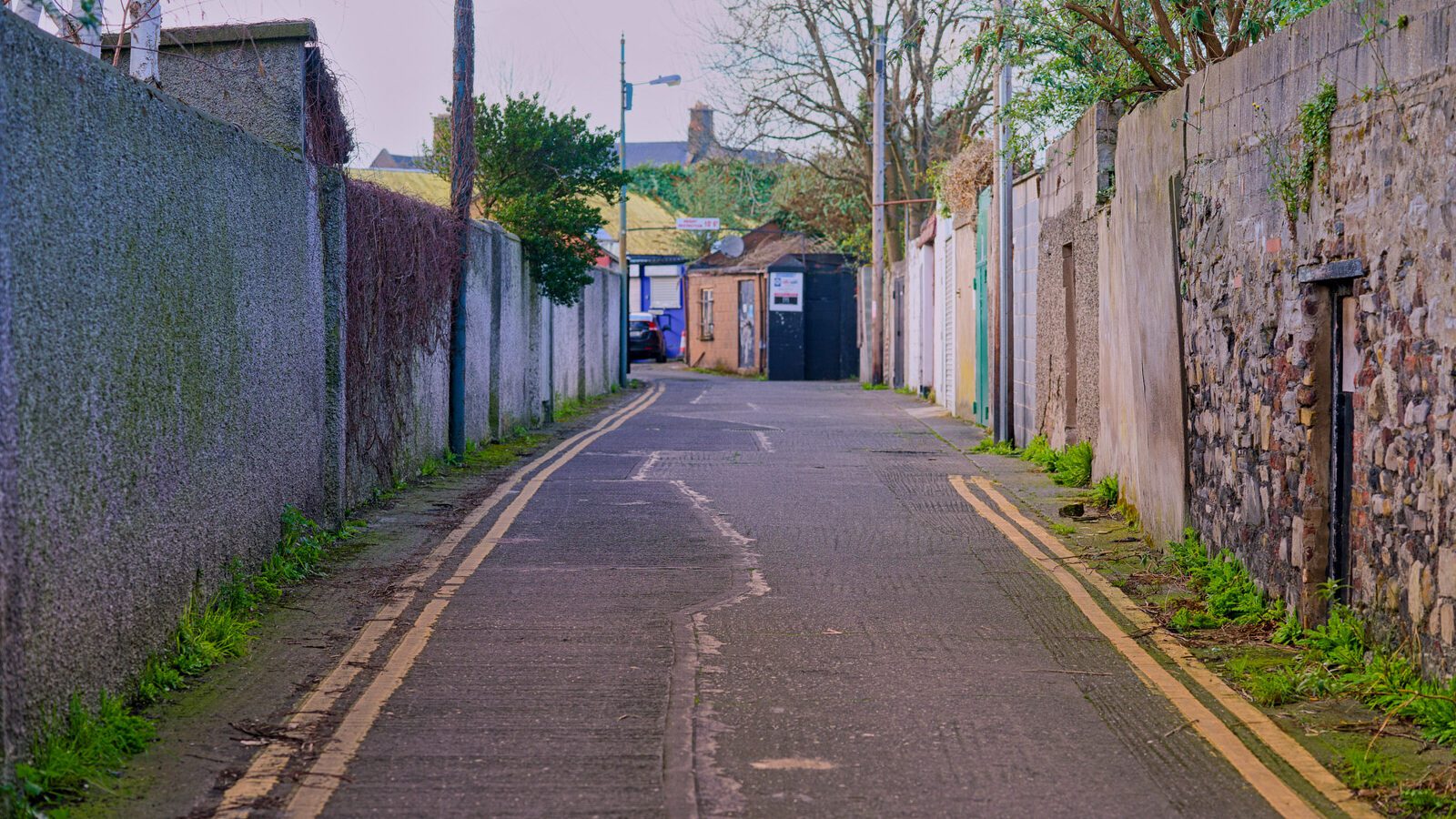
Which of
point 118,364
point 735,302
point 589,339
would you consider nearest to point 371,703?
point 118,364

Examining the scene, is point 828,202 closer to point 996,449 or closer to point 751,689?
point 996,449

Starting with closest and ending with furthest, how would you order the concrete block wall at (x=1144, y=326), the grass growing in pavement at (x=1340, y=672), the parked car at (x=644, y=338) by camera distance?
the grass growing in pavement at (x=1340, y=672)
the concrete block wall at (x=1144, y=326)
the parked car at (x=644, y=338)

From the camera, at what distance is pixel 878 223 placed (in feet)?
117

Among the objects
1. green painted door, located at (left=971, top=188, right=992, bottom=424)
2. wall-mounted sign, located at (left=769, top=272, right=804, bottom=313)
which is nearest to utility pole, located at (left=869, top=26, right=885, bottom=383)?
wall-mounted sign, located at (left=769, top=272, right=804, bottom=313)

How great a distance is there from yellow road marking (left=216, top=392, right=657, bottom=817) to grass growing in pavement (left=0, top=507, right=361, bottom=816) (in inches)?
18.8

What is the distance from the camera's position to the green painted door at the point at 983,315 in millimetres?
20859

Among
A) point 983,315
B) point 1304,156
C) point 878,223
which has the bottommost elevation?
point 983,315

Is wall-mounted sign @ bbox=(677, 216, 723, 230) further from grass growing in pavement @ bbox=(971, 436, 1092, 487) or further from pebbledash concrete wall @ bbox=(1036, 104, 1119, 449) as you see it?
pebbledash concrete wall @ bbox=(1036, 104, 1119, 449)

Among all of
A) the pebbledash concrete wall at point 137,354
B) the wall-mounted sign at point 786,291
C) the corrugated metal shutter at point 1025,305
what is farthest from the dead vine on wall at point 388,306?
the wall-mounted sign at point 786,291

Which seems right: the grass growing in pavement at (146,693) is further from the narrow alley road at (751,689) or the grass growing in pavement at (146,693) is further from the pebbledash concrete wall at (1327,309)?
the pebbledash concrete wall at (1327,309)

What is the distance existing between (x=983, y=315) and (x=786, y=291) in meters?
20.9

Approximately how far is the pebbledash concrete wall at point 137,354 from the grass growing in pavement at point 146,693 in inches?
3.8

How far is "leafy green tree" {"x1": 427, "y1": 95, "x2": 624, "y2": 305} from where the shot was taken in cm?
2242

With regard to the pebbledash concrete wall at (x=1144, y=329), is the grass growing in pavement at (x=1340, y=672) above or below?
below
